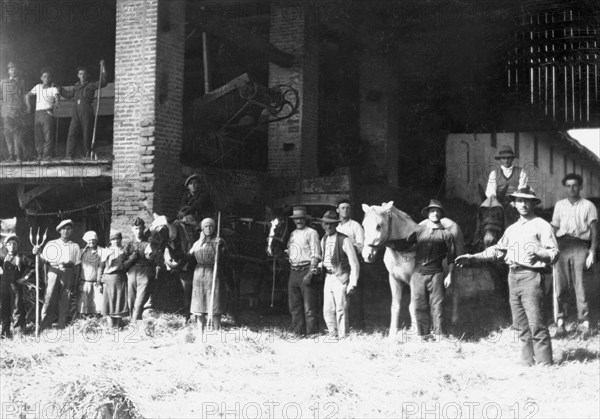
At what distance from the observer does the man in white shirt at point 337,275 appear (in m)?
11.1

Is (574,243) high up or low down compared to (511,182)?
down

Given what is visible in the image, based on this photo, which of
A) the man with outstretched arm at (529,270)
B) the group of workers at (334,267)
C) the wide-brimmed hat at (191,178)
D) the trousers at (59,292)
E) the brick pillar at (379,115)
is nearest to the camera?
the man with outstretched arm at (529,270)

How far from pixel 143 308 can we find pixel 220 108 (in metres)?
5.21

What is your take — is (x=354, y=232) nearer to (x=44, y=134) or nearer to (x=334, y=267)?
(x=334, y=267)

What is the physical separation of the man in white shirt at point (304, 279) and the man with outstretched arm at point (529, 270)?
329cm

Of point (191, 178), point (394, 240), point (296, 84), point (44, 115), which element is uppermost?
point (296, 84)

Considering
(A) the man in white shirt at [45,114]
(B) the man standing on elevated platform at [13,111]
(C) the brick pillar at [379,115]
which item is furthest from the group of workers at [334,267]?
(C) the brick pillar at [379,115]

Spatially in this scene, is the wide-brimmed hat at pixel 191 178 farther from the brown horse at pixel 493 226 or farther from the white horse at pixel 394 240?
the brown horse at pixel 493 226

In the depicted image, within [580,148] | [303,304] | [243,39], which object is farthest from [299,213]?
[580,148]

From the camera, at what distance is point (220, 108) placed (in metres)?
16.1

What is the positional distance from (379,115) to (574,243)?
10.6 meters

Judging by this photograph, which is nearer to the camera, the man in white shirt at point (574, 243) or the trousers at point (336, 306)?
the man in white shirt at point (574, 243)

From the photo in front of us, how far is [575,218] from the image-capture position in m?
10.8

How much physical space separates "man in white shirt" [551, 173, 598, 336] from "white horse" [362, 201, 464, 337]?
1443mm
